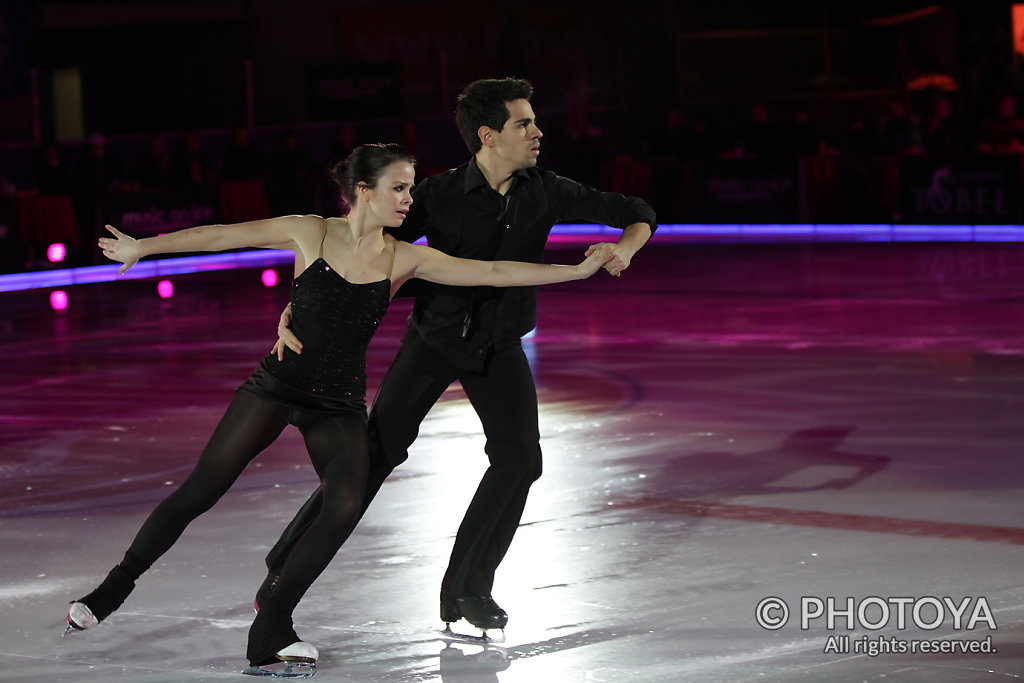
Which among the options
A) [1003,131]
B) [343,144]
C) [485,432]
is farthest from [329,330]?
[343,144]

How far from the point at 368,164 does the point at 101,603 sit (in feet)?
4.83

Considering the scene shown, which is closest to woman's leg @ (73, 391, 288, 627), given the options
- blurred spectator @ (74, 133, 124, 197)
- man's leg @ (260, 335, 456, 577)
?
man's leg @ (260, 335, 456, 577)

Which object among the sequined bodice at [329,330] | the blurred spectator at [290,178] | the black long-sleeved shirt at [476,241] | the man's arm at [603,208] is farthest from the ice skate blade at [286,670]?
the blurred spectator at [290,178]

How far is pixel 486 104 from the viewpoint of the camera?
5.01 m

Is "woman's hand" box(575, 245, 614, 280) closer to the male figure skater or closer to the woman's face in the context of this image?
the male figure skater

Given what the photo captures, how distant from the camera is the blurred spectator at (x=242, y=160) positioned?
20.8 m

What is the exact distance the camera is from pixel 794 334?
1136 centimetres

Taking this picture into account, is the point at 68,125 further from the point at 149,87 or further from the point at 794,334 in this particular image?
the point at 794,334

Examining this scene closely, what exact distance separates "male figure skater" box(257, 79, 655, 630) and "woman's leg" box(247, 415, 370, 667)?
12.6 inches

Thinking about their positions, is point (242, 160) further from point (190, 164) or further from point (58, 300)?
point (58, 300)

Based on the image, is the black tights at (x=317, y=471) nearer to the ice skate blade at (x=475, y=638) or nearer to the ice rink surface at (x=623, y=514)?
the ice rink surface at (x=623, y=514)

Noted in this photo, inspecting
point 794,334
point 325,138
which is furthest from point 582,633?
point 325,138

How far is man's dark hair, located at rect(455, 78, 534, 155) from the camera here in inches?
197

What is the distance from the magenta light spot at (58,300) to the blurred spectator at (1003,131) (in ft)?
34.2
